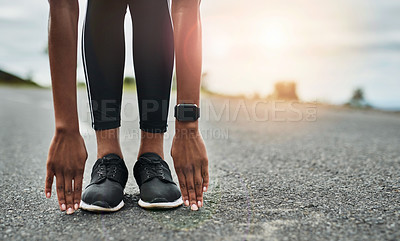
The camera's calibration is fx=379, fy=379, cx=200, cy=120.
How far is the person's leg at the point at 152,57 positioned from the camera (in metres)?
1.51

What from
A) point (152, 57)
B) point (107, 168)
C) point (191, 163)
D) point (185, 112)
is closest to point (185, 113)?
point (185, 112)

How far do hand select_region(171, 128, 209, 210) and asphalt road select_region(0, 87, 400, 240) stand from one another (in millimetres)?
63

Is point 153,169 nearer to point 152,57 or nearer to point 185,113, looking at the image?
point 185,113

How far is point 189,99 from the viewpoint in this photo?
1408 mm

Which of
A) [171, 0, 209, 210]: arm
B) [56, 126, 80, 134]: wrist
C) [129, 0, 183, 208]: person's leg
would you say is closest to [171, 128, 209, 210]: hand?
[171, 0, 209, 210]: arm

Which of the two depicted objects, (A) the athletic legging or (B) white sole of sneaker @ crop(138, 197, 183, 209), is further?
(A) the athletic legging

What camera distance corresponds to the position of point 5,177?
1933 millimetres

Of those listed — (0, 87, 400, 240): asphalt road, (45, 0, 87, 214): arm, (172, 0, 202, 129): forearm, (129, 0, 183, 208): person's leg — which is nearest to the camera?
(0, 87, 400, 240): asphalt road

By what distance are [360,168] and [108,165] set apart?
1409 mm

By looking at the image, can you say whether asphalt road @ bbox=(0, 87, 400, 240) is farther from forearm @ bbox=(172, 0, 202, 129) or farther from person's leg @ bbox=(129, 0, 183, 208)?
forearm @ bbox=(172, 0, 202, 129)

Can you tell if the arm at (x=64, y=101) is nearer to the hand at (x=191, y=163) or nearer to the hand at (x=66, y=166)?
the hand at (x=66, y=166)

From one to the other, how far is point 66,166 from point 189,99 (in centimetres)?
49

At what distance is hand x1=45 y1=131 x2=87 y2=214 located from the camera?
4.27ft

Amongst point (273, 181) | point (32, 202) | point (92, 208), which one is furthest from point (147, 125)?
point (273, 181)
